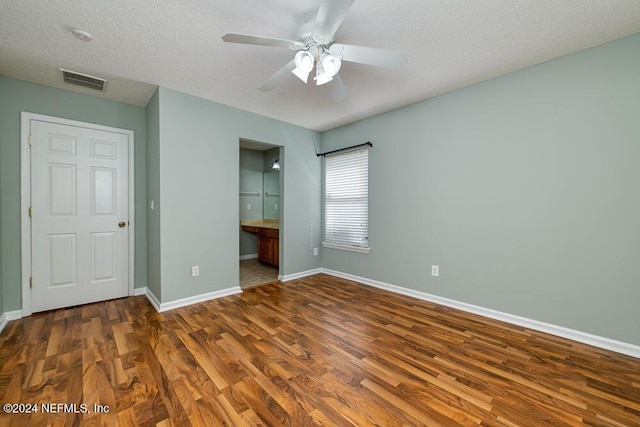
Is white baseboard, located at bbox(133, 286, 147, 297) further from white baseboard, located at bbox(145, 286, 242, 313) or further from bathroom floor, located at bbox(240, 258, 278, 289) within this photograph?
bathroom floor, located at bbox(240, 258, 278, 289)

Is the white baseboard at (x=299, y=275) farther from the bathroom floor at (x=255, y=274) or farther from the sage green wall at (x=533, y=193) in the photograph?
the sage green wall at (x=533, y=193)

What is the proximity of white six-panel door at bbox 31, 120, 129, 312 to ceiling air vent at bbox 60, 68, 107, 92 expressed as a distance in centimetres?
52

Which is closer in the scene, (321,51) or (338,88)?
(321,51)

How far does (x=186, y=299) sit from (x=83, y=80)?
8.51ft

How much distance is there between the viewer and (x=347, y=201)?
4.17 m

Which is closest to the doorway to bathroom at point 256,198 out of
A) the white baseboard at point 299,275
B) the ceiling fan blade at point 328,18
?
the white baseboard at point 299,275

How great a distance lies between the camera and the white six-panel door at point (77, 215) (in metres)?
2.79

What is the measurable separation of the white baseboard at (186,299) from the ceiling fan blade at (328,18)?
3000 millimetres

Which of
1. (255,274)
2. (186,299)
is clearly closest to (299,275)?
(255,274)

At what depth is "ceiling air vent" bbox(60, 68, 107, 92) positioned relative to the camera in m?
2.56

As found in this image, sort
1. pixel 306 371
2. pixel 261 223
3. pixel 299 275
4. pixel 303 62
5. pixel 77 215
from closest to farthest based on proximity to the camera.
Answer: pixel 303 62 → pixel 306 371 → pixel 77 215 → pixel 299 275 → pixel 261 223

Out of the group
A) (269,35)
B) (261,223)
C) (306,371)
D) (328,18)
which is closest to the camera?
(328,18)

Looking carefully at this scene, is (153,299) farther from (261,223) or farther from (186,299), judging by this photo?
(261,223)

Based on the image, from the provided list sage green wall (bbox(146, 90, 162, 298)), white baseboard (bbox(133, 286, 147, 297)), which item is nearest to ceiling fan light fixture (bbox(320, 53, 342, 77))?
sage green wall (bbox(146, 90, 162, 298))
